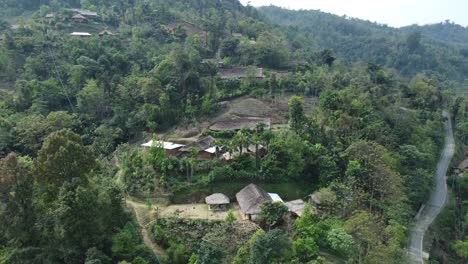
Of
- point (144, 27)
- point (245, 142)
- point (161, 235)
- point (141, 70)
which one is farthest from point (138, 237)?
point (144, 27)

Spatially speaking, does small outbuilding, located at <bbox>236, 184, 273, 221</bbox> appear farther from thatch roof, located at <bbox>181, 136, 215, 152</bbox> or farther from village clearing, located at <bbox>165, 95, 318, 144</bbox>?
village clearing, located at <bbox>165, 95, 318, 144</bbox>

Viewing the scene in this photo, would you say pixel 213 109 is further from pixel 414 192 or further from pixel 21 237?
pixel 21 237

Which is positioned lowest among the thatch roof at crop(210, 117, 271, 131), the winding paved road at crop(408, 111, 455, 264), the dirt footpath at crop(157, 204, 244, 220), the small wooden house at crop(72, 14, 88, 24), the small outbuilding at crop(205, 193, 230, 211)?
the winding paved road at crop(408, 111, 455, 264)

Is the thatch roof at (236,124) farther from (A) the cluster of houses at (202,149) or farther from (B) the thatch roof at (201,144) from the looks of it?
(B) the thatch roof at (201,144)

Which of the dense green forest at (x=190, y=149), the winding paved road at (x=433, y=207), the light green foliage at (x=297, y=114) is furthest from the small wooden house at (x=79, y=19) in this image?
the winding paved road at (x=433, y=207)

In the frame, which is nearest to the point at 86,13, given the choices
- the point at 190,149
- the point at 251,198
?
the point at 190,149

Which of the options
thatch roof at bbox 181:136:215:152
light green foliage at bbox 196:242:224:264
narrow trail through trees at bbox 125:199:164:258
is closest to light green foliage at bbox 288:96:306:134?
thatch roof at bbox 181:136:215:152
